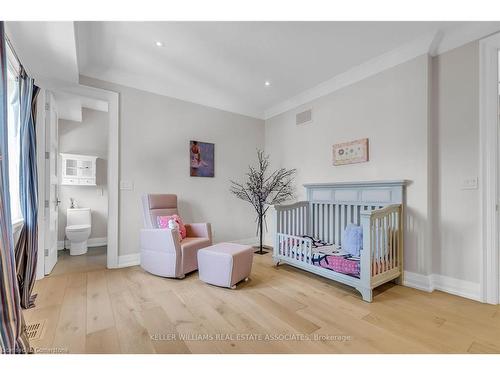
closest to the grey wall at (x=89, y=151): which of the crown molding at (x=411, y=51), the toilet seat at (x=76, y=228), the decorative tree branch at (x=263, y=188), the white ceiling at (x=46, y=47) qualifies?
the toilet seat at (x=76, y=228)

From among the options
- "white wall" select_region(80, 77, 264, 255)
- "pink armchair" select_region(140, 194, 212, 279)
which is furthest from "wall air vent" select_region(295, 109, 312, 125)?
"pink armchair" select_region(140, 194, 212, 279)

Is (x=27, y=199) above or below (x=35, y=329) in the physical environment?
above

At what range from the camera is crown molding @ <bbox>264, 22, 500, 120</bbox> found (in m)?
2.01

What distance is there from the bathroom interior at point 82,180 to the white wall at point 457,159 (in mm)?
4336

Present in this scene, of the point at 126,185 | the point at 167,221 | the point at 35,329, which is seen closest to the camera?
the point at 35,329

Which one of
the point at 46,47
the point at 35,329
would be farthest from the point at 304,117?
the point at 35,329

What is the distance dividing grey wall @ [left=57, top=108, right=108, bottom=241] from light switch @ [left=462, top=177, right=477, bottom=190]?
5.21m

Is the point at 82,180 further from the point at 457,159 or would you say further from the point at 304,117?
the point at 457,159

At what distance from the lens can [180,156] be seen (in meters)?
3.40

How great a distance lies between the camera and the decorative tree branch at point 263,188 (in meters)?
3.71

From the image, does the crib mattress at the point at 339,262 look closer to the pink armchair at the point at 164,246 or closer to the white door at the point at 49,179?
the pink armchair at the point at 164,246

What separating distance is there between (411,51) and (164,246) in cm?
331

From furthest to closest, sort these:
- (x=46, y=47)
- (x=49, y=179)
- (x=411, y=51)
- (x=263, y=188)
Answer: (x=263, y=188)
(x=49, y=179)
(x=411, y=51)
(x=46, y=47)

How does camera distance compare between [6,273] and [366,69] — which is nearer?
[6,273]
